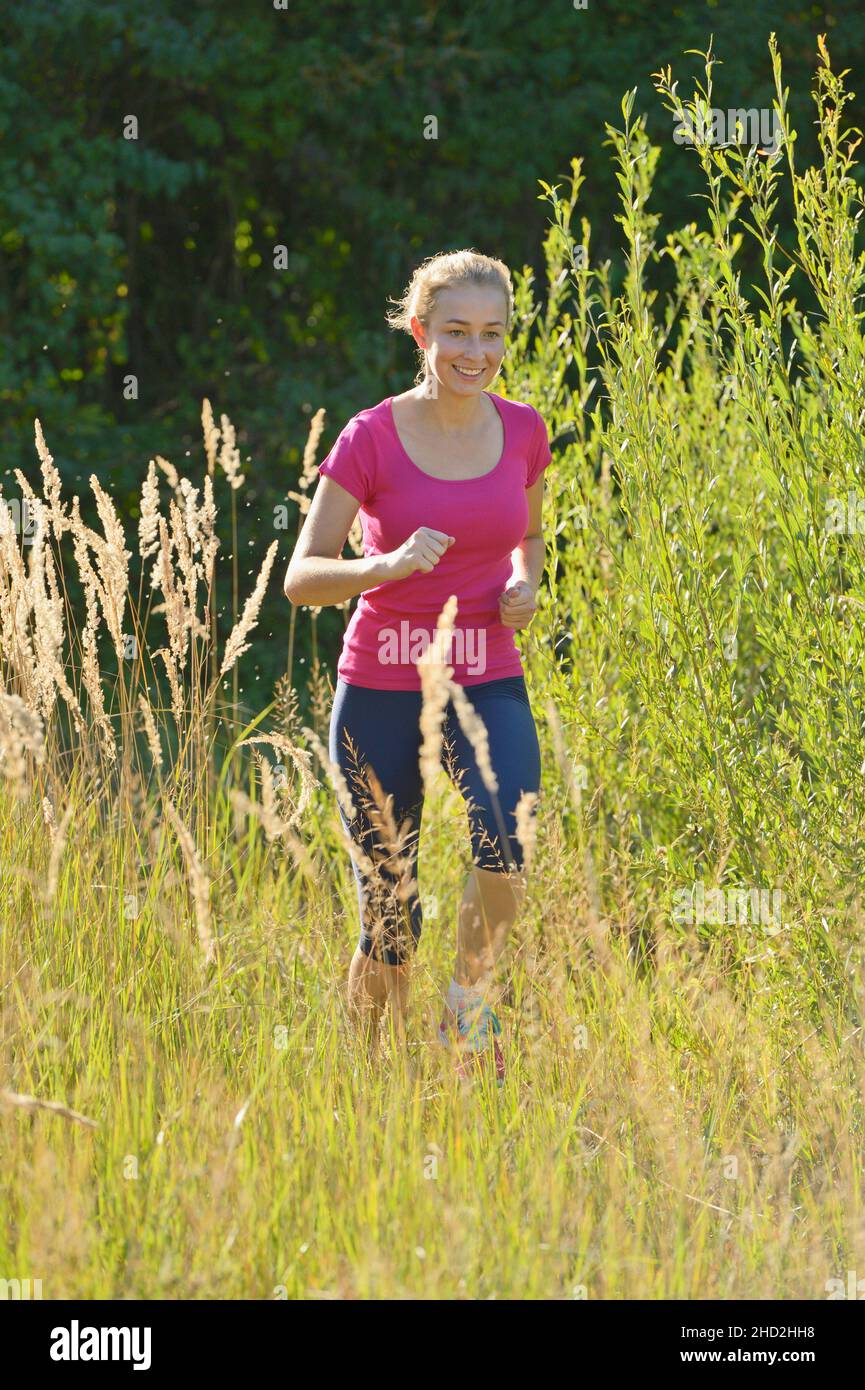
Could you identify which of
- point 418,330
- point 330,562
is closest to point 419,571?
point 330,562

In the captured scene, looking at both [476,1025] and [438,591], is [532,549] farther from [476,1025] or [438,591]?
[476,1025]

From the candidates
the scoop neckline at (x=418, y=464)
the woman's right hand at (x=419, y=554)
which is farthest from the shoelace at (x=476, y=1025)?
the scoop neckline at (x=418, y=464)

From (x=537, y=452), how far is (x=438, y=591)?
49 cm

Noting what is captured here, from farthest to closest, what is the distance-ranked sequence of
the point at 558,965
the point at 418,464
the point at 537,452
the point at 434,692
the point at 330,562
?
the point at 537,452 → the point at 418,464 → the point at 330,562 → the point at 558,965 → the point at 434,692

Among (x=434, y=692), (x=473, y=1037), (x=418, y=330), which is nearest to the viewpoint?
(x=434, y=692)

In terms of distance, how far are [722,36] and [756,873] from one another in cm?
793

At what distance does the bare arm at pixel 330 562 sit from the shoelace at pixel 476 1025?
0.82 meters

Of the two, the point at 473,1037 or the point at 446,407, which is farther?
the point at 446,407

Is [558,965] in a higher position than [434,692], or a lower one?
lower

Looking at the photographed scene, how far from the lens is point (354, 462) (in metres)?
3.12

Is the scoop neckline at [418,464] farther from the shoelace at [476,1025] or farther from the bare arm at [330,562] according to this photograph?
the shoelace at [476,1025]

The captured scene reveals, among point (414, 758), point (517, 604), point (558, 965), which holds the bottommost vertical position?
point (558, 965)

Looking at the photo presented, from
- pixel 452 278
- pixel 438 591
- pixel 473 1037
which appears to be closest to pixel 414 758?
pixel 438 591

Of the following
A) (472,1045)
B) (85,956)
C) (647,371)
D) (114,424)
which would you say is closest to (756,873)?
(472,1045)
